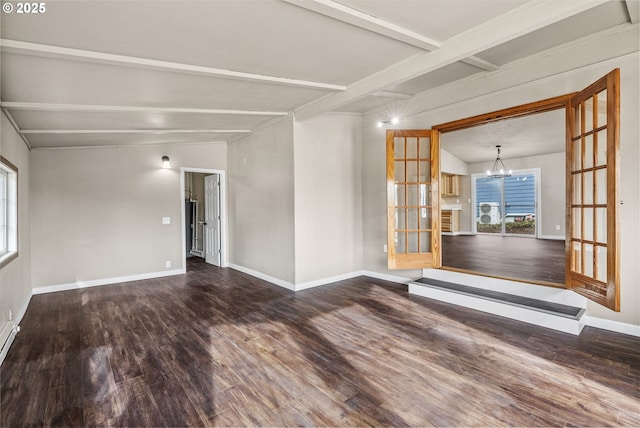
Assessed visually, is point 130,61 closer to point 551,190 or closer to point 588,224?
point 588,224

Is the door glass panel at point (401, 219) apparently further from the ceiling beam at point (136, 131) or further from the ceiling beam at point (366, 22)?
the ceiling beam at point (136, 131)

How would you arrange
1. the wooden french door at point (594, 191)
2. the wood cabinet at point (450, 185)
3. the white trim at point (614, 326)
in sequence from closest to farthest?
the wooden french door at point (594, 191)
the white trim at point (614, 326)
the wood cabinet at point (450, 185)

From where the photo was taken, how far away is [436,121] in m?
4.47

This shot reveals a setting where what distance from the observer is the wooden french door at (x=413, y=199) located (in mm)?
4557

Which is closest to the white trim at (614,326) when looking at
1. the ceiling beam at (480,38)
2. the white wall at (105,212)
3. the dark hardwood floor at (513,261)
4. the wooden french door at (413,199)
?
the dark hardwood floor at (513,261)

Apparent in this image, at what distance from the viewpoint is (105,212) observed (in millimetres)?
5227

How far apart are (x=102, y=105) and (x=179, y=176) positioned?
8.72ft

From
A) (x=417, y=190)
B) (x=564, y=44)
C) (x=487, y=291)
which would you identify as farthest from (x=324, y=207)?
(x=564, y=44)

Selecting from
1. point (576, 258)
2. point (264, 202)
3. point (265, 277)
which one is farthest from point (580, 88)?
point (265, 277)

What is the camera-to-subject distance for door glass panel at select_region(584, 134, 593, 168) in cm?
295

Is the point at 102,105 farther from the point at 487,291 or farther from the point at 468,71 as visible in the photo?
the point at 487,291

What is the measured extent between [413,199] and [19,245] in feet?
16.9

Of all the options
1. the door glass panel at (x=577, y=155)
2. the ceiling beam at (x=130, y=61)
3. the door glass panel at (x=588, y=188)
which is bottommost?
the door glass panel at (x=588, y=188)

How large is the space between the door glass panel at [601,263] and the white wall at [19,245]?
217 inches
